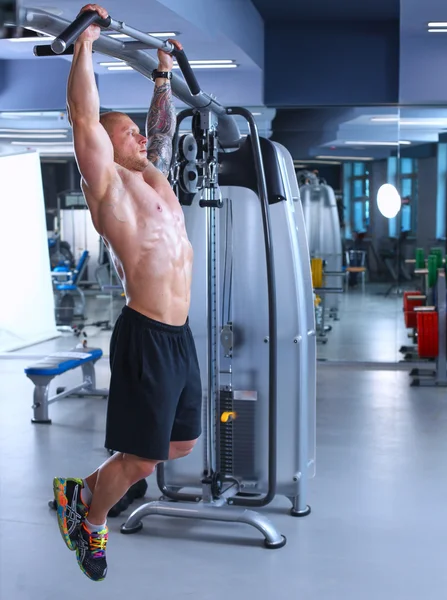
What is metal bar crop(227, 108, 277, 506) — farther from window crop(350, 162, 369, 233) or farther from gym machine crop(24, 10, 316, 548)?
window crop(350, 162, 369, 233)

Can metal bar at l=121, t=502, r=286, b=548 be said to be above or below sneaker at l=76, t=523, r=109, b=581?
below

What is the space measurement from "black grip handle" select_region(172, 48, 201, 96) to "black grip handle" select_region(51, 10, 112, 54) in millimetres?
483

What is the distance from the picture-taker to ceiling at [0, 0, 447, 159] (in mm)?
7117

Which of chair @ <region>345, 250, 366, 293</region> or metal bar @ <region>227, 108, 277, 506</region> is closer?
metal bar @ <region>227, 108, 277, 506</region>

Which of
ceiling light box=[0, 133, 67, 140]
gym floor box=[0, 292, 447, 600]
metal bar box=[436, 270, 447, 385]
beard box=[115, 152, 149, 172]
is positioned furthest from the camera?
ceiling light box=[0, 133, 67, 140]

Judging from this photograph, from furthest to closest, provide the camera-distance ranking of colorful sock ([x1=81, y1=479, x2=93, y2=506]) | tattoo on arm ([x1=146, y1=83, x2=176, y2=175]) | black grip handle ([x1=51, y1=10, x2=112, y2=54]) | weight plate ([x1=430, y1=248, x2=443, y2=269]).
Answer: weight plate ([x1=430, y1=248, x2=443, y2=269])
tattoo on arm ([x1=146, y1=83, x2=176, y2=175])
colorful sock ([x1=81, y1=479, x2=93, y2=506])
black grip handle ([x1=51, y1=10, x2=112, y2=54])

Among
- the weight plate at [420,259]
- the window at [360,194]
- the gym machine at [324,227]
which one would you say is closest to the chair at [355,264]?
the gym machine at [324,227]

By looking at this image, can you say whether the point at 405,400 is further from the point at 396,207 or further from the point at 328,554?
the point at 328,554

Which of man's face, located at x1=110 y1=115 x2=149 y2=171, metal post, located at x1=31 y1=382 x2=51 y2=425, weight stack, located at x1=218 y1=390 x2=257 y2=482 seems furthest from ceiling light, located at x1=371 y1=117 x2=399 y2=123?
Answer: man's face, located at x1=110 y1=115 x2=149 y2=171

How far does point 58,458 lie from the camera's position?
4688 mm

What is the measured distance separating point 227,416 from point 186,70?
1620mm

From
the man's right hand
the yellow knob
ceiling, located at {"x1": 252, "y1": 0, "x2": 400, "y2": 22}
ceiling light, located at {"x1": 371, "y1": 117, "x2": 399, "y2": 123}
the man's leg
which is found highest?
ceiling, located at {"x1": 252, "y1": 0, "x2": 400, "y2": 22}

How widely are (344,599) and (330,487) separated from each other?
1270 mm

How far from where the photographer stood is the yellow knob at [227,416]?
3.70 metres
